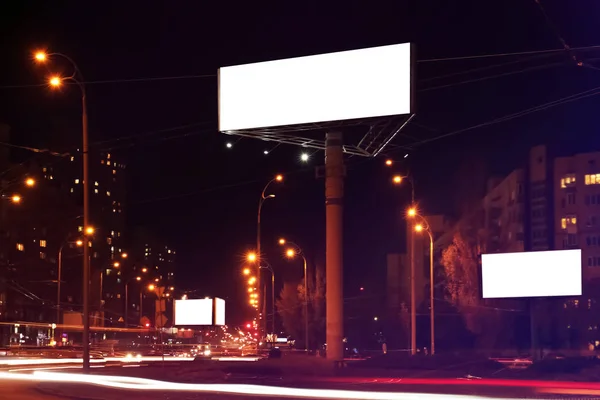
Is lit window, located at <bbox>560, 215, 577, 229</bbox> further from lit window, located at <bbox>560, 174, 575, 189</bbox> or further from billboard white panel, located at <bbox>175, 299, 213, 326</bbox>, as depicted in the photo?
billboard white panel, located at <bbox>175, 299, 213, 326</bbox>

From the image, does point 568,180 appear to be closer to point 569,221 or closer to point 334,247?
point 569,221

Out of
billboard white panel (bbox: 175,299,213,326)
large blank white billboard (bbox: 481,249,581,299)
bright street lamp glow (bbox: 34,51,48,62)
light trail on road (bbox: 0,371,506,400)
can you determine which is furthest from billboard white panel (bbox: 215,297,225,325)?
bright street lamp glow (bbox: 34,51,48,62)

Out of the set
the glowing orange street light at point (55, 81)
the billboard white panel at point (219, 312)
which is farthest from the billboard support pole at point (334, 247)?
the billboard white panel at point (219, 312)

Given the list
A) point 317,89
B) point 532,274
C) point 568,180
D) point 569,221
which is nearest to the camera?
point 317,89

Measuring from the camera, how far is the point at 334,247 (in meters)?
30.4

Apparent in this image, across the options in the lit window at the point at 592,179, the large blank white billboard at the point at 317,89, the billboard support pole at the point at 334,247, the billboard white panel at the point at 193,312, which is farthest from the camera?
the lit window at the point at 592,179

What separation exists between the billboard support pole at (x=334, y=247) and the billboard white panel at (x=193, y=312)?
10.7 metres

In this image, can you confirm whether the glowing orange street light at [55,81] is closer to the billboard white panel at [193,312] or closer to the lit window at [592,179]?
the billboard white panel at [193,312]

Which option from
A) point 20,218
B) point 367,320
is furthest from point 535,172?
point 20,218

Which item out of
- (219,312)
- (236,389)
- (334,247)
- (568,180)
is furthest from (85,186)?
(568,180)

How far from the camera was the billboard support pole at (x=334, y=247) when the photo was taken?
30203mm

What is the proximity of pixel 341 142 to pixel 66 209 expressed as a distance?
11568cm

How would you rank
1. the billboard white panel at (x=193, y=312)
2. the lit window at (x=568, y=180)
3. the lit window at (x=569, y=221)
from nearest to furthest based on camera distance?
the billboard white panel at (x=193, y=312), the lit window at (x=568, y=180), the lit window at (x=569, y=221)

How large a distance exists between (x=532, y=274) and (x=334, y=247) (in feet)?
49.9
